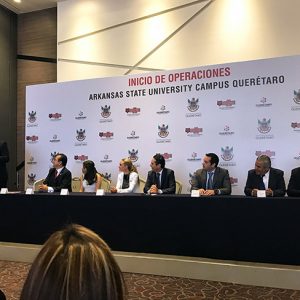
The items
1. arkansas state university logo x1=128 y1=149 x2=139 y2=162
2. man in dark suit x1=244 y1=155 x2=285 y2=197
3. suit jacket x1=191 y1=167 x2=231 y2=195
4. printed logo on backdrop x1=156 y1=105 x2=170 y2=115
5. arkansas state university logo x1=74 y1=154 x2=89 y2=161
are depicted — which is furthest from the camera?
arkansas state university logo x1=74 y1=154 x2=89 y2=161

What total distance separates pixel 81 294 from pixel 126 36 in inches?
260

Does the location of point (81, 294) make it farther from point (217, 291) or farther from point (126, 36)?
point (126, 36)

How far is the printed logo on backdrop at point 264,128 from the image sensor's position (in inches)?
188

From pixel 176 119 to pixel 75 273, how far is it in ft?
16.1

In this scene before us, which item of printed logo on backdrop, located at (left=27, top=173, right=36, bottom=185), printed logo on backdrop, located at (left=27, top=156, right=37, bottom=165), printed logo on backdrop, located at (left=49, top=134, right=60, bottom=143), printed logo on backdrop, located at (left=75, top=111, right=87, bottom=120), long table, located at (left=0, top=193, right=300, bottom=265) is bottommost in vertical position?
long table, located at (left=0, top=193, right=300, bottom=265)

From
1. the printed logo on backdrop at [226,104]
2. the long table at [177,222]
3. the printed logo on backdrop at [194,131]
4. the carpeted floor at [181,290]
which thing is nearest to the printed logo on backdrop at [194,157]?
the printed logo on backdrop at [194,131]

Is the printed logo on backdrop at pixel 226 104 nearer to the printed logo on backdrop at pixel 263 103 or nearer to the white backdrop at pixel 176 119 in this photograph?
the white backdrop at pixel 176 119

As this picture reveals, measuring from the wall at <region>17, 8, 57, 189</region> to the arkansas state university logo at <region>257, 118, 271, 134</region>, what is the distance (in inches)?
170

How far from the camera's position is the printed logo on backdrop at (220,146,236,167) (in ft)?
16.3

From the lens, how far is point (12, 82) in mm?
7695

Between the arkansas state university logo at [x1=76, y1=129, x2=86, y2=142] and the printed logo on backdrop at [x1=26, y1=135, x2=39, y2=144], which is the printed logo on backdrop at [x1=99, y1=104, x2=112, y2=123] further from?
the printed logo on backdrop at [x1=26, y1=135, x2=39, y2=144]

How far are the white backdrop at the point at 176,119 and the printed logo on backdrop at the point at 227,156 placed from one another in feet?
0.04

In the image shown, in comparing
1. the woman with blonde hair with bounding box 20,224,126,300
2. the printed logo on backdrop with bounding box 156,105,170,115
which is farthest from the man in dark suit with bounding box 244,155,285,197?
the woman with blonde hair with bounding box 20,224,126,300

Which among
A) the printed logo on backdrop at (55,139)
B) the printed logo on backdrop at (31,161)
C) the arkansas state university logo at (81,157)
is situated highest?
the printed logo on backdrop at (55,139)
